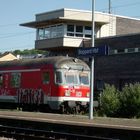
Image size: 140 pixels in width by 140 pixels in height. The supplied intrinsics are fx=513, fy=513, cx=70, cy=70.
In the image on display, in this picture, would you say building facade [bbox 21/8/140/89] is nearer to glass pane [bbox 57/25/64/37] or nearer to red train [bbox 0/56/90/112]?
glass pane [bbox 57/25/64/37]

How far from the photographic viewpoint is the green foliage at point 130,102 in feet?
90.4

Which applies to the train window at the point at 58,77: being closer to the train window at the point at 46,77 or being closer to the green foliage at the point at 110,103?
the train window at the point at 46,77

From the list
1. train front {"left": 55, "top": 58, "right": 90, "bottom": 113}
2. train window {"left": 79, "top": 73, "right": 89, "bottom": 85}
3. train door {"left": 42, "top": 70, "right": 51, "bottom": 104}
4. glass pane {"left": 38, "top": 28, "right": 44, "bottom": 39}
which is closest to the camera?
train front {"left": 55, "top": 58, "right": 90, "bottom": 113}

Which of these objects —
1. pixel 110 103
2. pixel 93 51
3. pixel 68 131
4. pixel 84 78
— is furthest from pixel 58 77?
pixel 68 131

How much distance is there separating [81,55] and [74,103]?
20.1ft

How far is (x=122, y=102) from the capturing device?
28.4 m

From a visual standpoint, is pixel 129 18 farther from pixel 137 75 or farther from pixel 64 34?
pixel 137 75

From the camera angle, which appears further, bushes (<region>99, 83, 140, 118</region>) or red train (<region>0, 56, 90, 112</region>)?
red train (<region>0, 56, 90, 112</region>)

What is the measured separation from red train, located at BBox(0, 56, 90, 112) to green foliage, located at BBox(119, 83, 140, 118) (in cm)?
320

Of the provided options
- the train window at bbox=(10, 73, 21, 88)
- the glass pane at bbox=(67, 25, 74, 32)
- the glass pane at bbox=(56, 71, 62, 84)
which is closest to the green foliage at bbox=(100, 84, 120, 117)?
the glass pane at bbox=(56, 71, 62, 84)

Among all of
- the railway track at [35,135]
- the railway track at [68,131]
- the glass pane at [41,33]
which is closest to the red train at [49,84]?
the railway track at [68,131]

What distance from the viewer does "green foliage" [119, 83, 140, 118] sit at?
27562mm

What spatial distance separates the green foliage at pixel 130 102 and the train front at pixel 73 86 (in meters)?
3.09

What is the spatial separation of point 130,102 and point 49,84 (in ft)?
17.1
